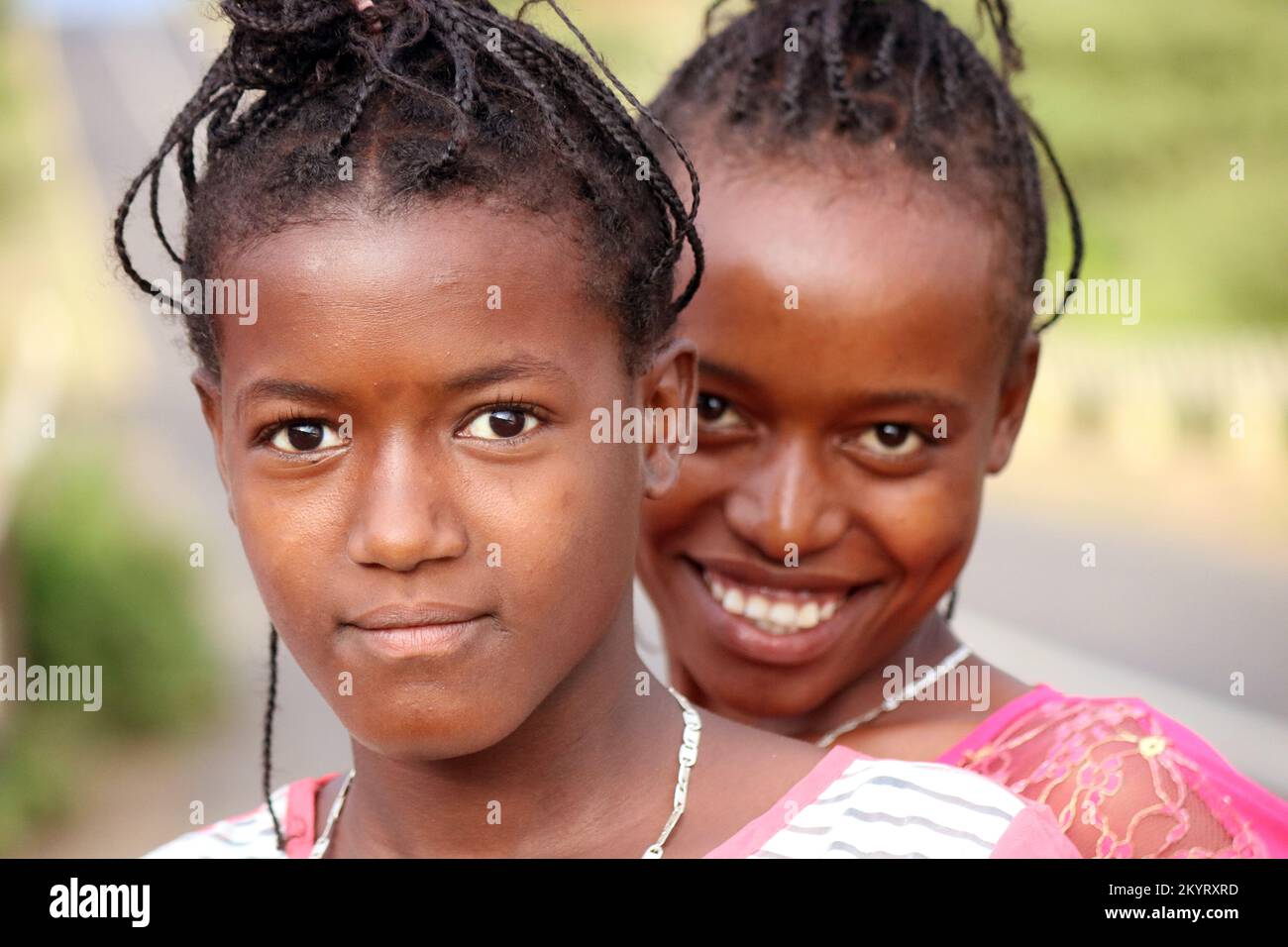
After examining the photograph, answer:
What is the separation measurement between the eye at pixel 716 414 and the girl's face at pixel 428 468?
69 centimetres

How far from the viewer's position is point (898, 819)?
2098 mm

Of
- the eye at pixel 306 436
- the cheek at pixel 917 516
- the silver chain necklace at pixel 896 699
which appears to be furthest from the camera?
the silver chain necklace at pixel 896 699

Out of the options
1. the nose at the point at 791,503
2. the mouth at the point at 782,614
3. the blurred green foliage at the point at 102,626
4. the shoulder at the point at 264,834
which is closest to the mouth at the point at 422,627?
the shoulder at the point at 264,834

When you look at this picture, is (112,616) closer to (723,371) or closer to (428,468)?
(723,371)

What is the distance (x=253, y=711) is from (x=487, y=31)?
243 inches

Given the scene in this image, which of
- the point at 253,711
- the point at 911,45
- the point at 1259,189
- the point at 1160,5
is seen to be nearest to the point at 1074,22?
the point at 1160,5

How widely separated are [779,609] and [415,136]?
3.76 feet

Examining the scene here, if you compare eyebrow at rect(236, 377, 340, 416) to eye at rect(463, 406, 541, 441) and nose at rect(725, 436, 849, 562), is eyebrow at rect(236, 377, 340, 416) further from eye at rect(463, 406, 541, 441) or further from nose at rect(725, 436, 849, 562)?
nose at rect(725, 436, 849, 562)

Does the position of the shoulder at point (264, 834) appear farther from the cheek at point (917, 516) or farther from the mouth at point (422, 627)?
the cheek at point (917, 516)

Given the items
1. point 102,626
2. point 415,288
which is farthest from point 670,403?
point 102,626

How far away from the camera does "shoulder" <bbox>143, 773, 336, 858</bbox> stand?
97.6 inches

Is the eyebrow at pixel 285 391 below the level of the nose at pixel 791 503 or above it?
above

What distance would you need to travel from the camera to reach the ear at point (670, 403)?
2.30 m

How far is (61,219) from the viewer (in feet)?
60.1
